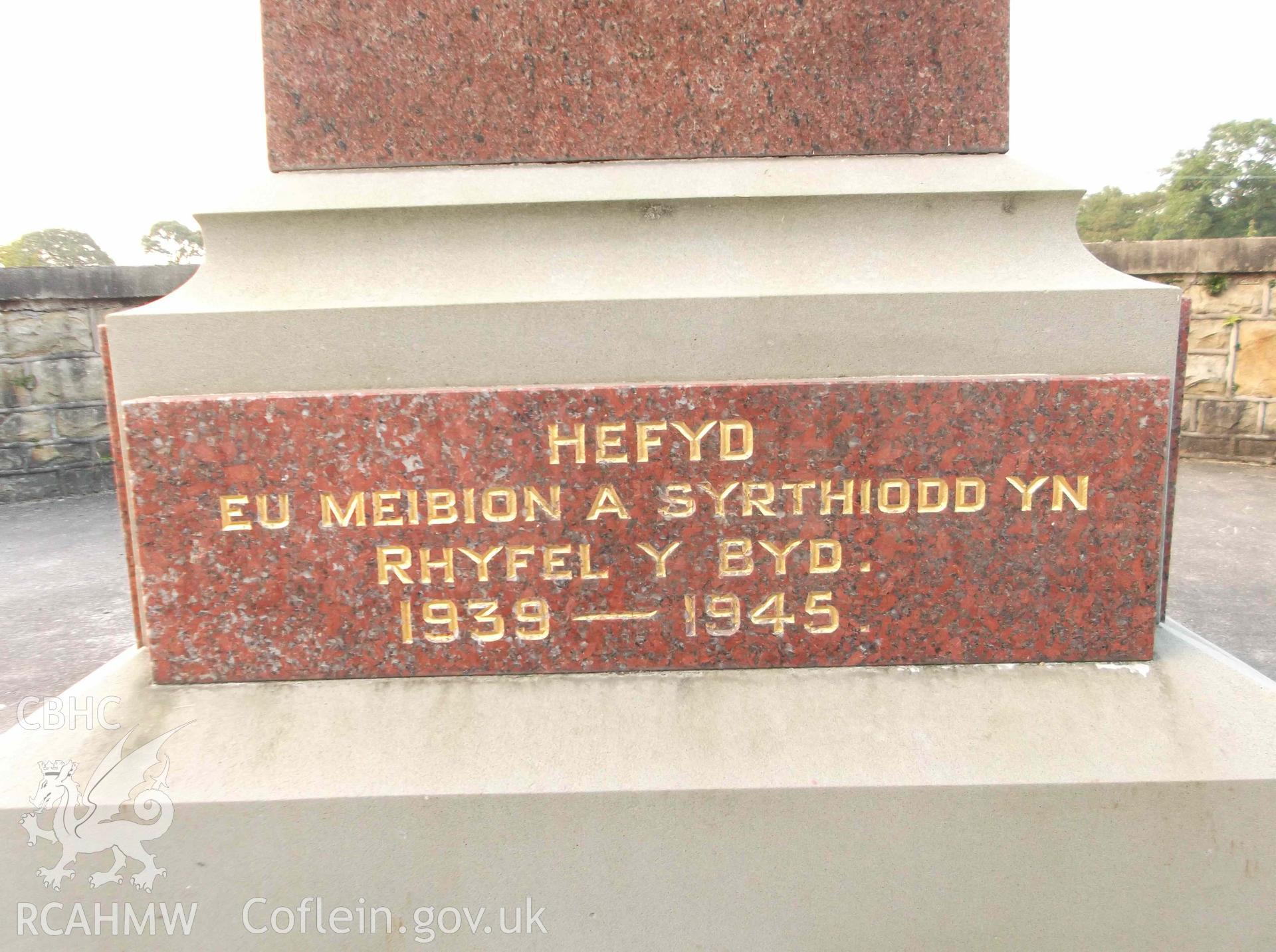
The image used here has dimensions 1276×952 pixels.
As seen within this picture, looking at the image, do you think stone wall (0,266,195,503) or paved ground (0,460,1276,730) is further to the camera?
stone wall (0,266,195,503)

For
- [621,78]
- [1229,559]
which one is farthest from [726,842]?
[1229,559]

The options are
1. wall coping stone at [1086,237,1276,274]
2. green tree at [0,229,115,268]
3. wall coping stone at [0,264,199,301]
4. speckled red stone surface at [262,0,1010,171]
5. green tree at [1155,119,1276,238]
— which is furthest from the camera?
green tree at [1155,119,1276,238]

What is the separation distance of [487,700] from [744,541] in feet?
2.01

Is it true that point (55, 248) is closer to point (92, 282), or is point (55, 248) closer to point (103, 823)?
point (92, 282)

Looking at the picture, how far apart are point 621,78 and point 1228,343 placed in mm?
5447

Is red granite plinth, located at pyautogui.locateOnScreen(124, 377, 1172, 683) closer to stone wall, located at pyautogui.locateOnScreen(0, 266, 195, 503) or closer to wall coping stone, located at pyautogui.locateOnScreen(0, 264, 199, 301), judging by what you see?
wall coping stone, located at pyautogui.locateOnScreen(0, 264, 199, 301)

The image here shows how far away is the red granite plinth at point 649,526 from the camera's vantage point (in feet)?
5.42

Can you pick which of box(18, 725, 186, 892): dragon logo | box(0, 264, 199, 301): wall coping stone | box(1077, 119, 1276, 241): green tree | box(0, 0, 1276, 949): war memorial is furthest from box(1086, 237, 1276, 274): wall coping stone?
box(1077, 119, 1276, 241): green tree

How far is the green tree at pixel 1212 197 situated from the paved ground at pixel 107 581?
28546mm

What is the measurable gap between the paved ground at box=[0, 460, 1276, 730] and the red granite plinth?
4.20 feet

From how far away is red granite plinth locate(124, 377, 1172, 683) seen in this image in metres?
1.65

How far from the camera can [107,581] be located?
371 cm

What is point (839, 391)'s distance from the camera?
166cm

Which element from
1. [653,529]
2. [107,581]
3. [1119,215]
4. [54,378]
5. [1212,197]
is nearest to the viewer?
[653,529]
